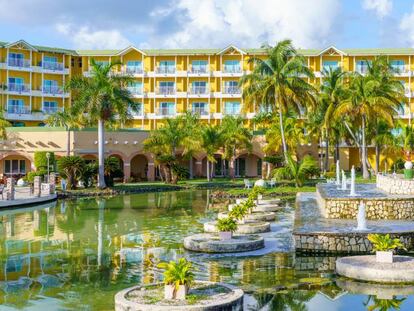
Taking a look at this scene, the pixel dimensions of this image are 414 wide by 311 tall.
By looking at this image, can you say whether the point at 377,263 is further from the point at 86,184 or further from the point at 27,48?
the point at 27,48

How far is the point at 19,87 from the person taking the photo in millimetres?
66625

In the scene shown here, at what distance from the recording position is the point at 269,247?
58.3ft

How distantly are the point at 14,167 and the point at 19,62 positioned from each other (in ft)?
51.4

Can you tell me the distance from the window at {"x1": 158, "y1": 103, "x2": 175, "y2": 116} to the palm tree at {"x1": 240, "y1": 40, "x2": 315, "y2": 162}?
22.7 metres

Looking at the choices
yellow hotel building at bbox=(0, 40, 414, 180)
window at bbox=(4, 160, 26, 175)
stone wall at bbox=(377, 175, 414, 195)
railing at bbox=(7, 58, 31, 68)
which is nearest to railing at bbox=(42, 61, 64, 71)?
yellow hotel building at bbox=(0, 40, 414, 180)

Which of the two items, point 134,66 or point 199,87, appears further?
point 134,66

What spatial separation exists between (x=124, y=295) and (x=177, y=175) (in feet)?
135

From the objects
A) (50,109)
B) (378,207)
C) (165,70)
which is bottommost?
(378,207)

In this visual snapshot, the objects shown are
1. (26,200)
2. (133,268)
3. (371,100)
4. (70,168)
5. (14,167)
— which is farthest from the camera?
(14,167)

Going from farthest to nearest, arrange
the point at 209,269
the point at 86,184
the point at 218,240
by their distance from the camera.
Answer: the point at 86,184 < the point at 218,240 < the point at 209,269

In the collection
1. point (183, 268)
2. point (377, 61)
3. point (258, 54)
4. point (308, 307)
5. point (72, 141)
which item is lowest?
point (308, 307)

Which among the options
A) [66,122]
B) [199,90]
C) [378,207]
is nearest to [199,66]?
[199,90]

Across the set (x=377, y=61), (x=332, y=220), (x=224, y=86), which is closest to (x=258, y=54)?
(x=224, y=86)

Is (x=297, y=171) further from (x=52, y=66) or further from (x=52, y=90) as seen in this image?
(x=52, y=66)
